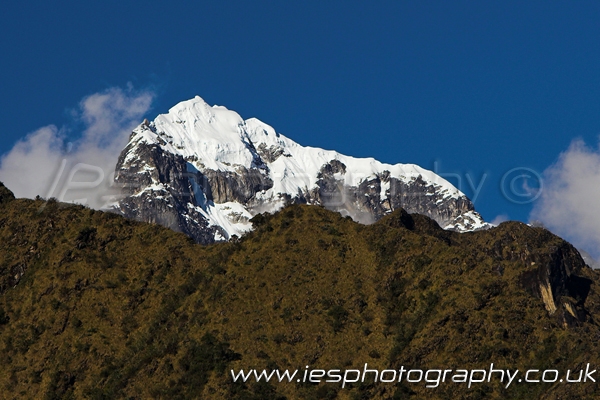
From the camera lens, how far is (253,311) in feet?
426

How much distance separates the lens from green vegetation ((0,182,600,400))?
119 metres

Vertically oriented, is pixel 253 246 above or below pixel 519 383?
above

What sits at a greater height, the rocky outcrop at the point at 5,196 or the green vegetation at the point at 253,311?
the rocky outcrop at the point at 5,196

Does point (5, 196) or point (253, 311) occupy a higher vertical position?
point (5, 196)

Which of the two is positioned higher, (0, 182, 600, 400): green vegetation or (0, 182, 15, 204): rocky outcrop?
(0, 182, 15, 204): rocky outcrop

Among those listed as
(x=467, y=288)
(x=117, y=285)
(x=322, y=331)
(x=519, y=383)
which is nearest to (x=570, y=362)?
(x=519, y=383)

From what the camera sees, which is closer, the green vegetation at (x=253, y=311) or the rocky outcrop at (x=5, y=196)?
the green vegetation at (x=253, y=311)

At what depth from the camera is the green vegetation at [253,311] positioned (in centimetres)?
11925

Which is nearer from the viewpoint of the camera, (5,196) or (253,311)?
(253,311)

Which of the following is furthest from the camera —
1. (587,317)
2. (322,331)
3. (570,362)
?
(587,317)

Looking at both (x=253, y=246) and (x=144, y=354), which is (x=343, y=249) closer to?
(x=253, y=246)

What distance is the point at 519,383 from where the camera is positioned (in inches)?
4488

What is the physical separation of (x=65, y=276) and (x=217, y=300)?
2145cm

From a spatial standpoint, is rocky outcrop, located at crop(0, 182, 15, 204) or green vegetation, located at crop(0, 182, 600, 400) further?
rocky outcrop, located at crop(0, 182, 15, 204)
